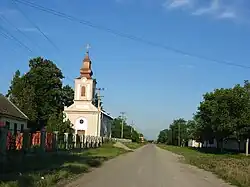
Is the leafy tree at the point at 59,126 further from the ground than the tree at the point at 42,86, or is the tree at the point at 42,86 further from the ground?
the tree at the point at 42,86

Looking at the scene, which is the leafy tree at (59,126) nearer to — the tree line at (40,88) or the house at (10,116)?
the house at (10,116)

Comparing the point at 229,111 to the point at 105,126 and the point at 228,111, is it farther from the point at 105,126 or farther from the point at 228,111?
the point at 105,126

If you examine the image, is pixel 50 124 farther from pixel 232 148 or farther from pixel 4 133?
pixel 232 148

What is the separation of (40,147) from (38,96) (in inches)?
1798

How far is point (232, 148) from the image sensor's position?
85188mm

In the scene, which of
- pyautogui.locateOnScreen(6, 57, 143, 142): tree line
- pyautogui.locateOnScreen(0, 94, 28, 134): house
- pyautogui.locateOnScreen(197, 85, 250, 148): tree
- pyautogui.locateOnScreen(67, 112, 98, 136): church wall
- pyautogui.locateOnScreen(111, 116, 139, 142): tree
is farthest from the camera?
pyautogui.locateOnScreen(111, 116, 139, 142): tree

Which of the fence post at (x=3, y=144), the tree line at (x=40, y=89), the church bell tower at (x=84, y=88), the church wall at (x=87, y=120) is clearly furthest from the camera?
the church bell tower at (x=84, y=88)

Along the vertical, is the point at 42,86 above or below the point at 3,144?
above

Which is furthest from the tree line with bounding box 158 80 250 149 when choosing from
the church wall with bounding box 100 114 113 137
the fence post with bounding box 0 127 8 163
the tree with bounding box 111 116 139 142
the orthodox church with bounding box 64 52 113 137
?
the tree with bounding box 111 116 139 142

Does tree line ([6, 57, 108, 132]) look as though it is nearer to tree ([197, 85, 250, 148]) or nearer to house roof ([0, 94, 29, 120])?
house roof ([0, 94, 29, 120])

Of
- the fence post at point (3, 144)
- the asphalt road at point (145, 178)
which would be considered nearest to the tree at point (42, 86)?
the asphalt road at point (145, 178)

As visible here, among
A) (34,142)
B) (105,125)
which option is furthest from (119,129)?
(34,142)

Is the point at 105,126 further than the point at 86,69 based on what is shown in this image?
Yes

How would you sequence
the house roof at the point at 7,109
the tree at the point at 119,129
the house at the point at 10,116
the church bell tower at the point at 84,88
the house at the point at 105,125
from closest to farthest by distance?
the house at the point at 10,116
the house roof at the point at 7,109
the church bell tower at the point at 84,88
the house at the point at 105,125
the tree at the point at 119,129
